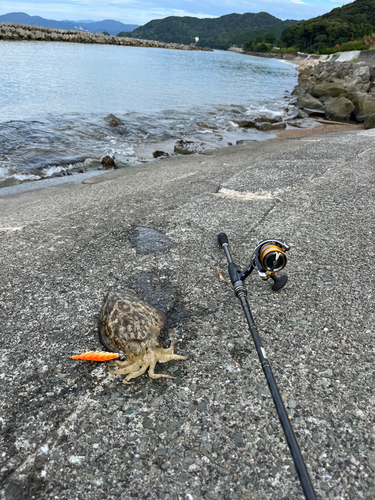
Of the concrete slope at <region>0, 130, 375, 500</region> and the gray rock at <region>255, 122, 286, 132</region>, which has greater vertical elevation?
the concrete slope at <region>0, 130, 375, 500</region>

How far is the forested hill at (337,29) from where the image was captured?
281ft

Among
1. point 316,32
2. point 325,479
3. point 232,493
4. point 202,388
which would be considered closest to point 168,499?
point 232,493

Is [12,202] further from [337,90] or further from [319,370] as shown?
[337,90]

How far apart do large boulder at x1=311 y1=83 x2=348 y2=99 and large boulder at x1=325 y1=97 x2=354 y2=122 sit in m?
4.87

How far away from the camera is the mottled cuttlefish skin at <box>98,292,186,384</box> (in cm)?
238

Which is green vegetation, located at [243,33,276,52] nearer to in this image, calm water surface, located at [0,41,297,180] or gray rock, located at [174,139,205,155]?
calm water surface, located at [0,41,297,180]

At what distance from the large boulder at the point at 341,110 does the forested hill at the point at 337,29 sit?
77.3 m

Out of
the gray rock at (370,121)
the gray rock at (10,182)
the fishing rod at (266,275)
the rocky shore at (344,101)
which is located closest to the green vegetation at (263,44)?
the rocky shore at (344,101)

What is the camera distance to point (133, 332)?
2.51m

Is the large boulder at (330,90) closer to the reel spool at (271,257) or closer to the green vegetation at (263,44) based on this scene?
the reel spool at (271,257)

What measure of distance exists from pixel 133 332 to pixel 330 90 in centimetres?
2609

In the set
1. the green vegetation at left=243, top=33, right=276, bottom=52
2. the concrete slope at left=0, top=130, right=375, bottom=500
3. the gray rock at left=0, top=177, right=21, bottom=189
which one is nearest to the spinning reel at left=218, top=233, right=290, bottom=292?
the concrete slope at left=0, top=130, right=375, bottom=500

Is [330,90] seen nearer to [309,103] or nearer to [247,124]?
[309,103]

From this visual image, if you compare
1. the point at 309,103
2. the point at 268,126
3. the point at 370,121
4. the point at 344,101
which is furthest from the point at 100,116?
the point at 309,103
